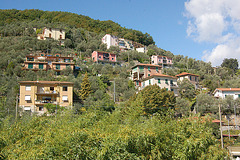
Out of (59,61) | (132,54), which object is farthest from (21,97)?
(132,54)

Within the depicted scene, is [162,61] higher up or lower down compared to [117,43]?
→ lower down

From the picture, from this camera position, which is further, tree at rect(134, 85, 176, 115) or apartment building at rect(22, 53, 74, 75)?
apartment building at rect(22, 53, 74, 75)

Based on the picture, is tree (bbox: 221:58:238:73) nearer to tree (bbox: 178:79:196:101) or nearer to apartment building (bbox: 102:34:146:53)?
apartment building (bbox: 102:34:146:53)

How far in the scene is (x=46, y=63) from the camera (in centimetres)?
5981

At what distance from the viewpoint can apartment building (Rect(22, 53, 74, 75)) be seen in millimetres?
59069

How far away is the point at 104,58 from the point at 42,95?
31.8 m

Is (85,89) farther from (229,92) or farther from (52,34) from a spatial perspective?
(52,34)

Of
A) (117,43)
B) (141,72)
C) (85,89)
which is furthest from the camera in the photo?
(117,43)

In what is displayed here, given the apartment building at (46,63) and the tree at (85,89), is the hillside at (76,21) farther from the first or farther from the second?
the tree at (85,89)

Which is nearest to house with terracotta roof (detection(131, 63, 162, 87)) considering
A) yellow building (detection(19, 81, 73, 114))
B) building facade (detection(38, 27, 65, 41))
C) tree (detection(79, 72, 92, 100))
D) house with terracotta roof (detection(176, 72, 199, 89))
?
house with terracotta roof (detection(176, 72, 199, 89))

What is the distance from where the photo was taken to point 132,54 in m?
84.7

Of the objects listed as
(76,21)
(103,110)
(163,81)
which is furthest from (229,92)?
(76,21)

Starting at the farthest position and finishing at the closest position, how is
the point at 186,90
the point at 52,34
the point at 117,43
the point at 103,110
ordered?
the point at 117,43, the point at 52,34, the point at 186,90, the point at 103,110

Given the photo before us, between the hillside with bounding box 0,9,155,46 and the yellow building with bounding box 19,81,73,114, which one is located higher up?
the hillside with bounding box 0,9,155,46
